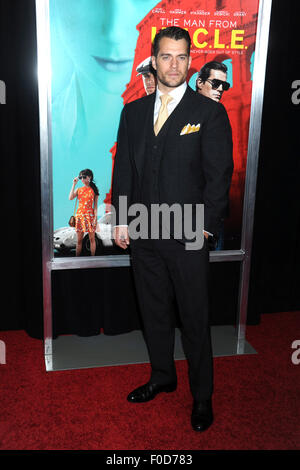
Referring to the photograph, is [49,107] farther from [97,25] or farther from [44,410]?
[44,410]

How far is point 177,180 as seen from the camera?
5.80 feet

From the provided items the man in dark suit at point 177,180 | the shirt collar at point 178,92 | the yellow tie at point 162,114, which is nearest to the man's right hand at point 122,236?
the man in dark suit at point 177,180

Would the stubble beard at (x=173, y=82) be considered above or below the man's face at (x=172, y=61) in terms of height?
below

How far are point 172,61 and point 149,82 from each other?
0.43m

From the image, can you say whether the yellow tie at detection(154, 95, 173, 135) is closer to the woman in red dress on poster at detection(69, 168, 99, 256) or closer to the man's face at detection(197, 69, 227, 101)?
the man's face at detection(197, 69, 227, 101)

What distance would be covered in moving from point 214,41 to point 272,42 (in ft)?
1.97

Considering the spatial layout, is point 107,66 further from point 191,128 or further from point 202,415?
point 202,415

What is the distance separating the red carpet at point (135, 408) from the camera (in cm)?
175

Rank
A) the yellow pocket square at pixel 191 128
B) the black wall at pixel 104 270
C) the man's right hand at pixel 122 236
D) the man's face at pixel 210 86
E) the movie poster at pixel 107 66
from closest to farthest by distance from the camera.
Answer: the yellow pocket square at pixel 191 128, the man's right hand at pixel 122 236, the movie poster at pixel 107 66, the man's face at pixel 210 86, the black wall at pixel 104 270

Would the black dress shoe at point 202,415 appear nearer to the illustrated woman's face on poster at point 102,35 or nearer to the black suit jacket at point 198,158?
the black suit jacket at point 198,158

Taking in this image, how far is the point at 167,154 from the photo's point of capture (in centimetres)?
176

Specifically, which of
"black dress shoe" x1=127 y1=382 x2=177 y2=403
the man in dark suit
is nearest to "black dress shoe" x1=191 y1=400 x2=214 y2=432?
the man in dark suit

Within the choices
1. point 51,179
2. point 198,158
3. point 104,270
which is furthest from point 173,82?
point 104,270
